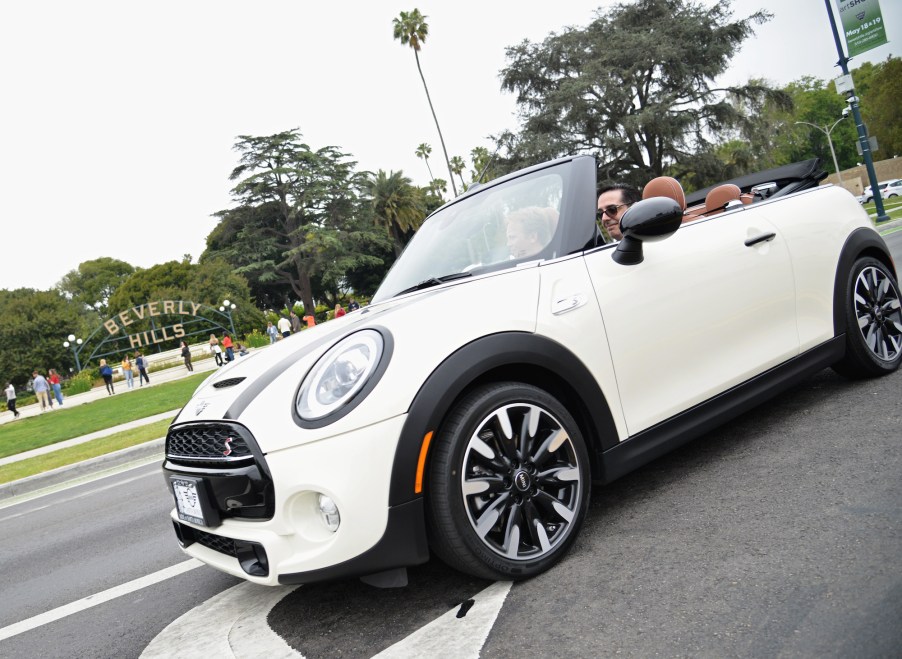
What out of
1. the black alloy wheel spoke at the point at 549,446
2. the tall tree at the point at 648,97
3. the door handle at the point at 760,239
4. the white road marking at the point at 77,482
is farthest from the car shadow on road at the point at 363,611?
the tall tree at the point at 648,97

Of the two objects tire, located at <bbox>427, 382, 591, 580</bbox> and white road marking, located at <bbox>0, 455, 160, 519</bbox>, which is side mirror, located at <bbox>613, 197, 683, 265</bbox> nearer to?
tire, located at <bbox>427, 382, 591, 580</bbox>

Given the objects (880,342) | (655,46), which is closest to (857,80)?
(655,46)

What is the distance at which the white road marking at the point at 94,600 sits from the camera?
337cm

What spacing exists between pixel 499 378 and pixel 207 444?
1.08 meters

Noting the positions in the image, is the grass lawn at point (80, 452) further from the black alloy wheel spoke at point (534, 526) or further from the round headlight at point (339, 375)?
the black alloy wheel spoke at point (534, 526)

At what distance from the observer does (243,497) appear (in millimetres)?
2359

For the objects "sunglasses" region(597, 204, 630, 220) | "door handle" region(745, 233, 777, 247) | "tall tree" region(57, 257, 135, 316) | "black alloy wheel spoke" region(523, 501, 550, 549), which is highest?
"tall tree" region(57, 257, 135, 316)

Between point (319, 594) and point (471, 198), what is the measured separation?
7.05 feet

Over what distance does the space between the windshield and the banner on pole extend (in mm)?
18967

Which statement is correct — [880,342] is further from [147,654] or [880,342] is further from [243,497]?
[147,654]

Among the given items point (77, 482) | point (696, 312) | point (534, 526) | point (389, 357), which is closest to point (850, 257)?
point (696, 312)

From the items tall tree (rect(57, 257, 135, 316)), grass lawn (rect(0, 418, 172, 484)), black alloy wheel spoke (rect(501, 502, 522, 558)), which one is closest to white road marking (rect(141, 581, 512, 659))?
black alloy wheel spoke (rect(501, 502, 522, 558))

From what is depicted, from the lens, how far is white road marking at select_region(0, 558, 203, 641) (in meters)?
3.37

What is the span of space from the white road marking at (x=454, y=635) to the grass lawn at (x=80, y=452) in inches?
374
